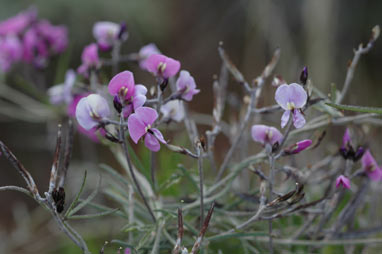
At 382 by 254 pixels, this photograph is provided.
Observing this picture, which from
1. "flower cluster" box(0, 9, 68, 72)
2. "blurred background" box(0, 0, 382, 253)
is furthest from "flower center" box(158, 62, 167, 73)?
"blurred background" box(0, 0, 382, 253)

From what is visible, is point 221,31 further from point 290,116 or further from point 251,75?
point 290,116

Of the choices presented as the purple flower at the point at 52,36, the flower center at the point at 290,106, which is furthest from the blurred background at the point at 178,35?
the flower center at the point at 290,106

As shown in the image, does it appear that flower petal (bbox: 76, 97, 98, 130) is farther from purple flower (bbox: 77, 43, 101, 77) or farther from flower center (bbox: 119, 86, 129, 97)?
purple flower (bbox: 77, 43, 101, 77)

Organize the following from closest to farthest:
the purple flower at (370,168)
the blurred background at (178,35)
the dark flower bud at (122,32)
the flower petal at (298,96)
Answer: the flower petal at (298,96) → the purple flower at (370,168) → the dark flower bud at (122,32) → the blurred background at (178,35)

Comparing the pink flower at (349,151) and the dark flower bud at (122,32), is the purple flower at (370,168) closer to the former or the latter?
the pink flower at (349,151)

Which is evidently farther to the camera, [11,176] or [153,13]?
[153,13]

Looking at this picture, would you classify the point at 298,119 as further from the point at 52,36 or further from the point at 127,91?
the point at 52,36

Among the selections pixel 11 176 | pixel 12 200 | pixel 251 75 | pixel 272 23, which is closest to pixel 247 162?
pixel 272 23
